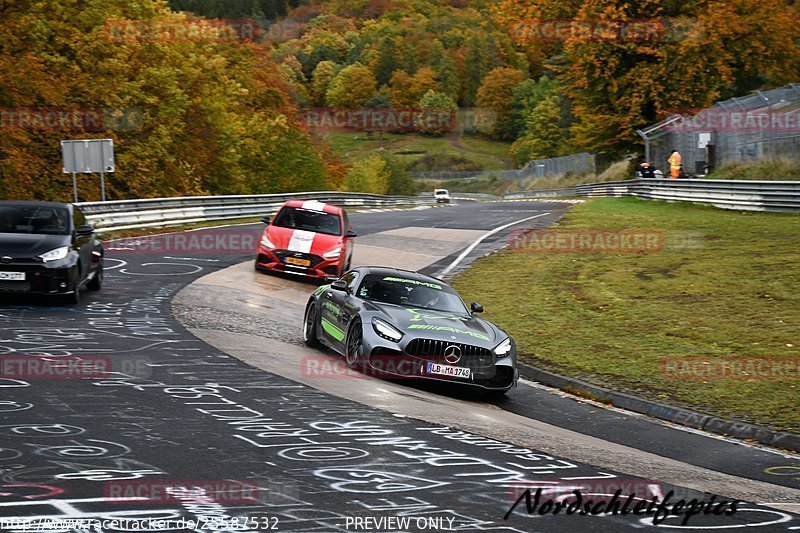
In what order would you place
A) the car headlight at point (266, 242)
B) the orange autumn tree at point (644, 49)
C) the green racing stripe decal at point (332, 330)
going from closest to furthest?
the green racing stripe decal at point (332, 330) < the car headlight at point (266, 242) < the orange autumn tree at point (644, 49)

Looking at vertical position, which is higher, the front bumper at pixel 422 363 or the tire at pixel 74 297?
the tire at pixel 74 297

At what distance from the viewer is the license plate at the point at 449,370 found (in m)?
12.0

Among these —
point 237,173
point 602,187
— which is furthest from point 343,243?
point 237,173

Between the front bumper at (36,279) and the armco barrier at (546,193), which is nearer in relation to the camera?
the front bumper at (36,279)

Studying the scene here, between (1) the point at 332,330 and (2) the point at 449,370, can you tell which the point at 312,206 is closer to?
(1) the point at 332,330

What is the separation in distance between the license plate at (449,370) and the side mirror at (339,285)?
2.56 metres

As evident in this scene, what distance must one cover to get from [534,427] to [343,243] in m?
12.2

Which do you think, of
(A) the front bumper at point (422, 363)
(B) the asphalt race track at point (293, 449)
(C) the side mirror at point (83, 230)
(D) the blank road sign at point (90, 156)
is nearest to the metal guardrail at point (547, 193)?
(D) the blank road sign at point (90, 156)

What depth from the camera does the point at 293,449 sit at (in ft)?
27.1

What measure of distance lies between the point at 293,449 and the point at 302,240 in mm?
13815

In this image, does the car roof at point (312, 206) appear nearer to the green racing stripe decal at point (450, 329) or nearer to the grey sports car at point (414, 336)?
the grey sports car at point (414, 336)

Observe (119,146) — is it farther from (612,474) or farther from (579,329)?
(612,474)

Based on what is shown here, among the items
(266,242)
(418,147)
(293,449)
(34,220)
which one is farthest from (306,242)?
(418,147)

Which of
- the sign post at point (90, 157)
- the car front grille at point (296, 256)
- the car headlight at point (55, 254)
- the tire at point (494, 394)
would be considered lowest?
the tire at point (494, 394)
